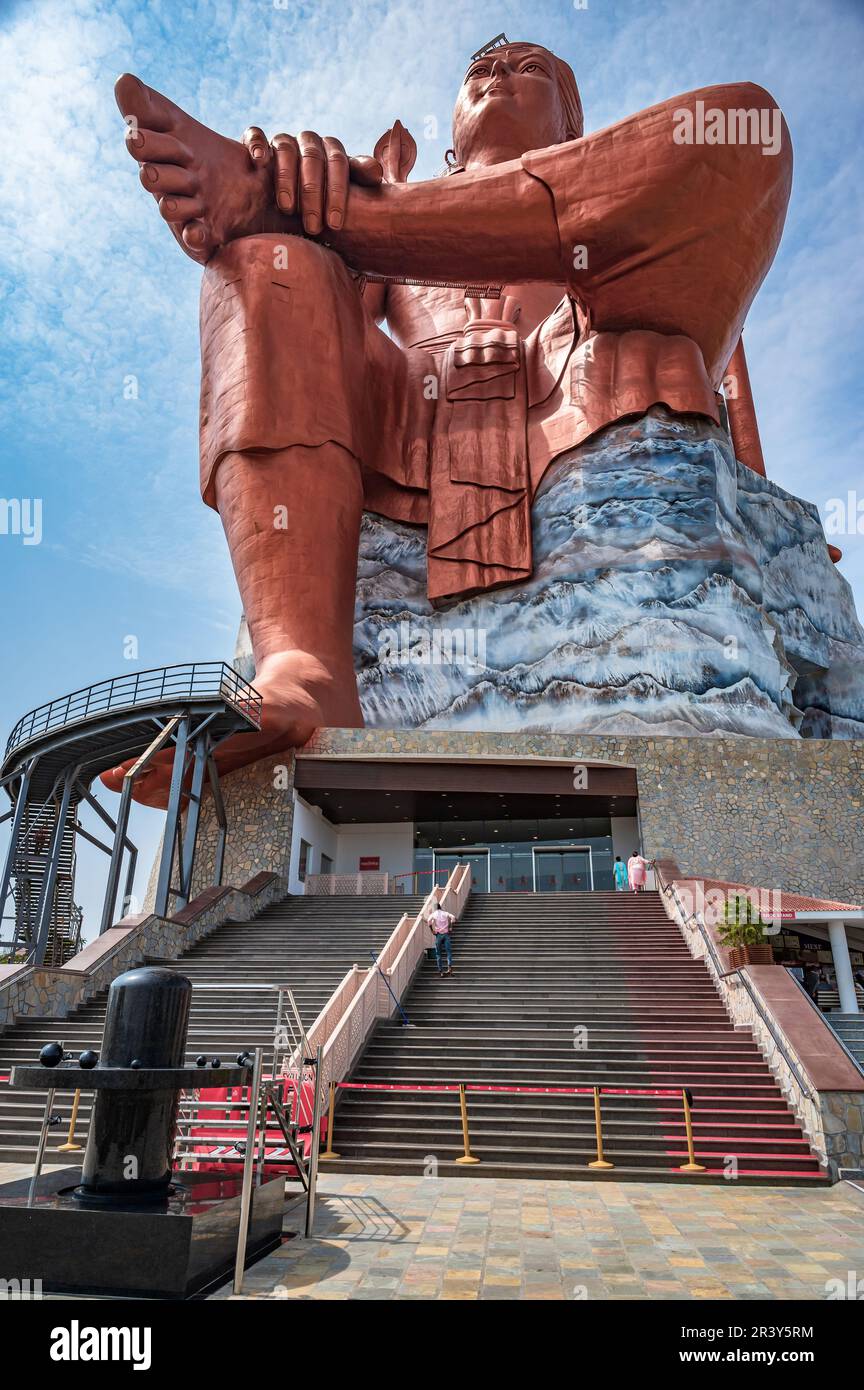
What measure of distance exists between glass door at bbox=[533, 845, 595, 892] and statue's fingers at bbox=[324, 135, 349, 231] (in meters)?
17.3

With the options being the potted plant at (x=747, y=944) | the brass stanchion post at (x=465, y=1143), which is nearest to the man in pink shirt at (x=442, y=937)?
the potted plant at (x=747, y=944)

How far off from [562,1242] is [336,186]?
2499cm

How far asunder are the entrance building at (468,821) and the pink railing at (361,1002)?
21.7 ft

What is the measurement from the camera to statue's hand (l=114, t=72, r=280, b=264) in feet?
74.7

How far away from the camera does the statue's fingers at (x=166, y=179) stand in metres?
22.9

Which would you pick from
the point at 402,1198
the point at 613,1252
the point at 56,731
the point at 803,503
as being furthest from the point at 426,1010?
the point at 803,503

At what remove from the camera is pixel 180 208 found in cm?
2352

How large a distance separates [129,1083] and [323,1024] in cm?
516

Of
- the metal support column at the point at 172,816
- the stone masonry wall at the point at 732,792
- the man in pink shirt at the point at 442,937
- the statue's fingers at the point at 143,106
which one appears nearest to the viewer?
the man in pink shirt at the point at 442,937

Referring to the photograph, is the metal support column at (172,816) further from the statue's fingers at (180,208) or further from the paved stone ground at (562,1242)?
the statue's fingers at (180,208)

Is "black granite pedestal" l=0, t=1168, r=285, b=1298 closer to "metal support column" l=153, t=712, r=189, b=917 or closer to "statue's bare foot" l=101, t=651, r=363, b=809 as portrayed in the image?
"metal support column" l=153, t=712, r=189, b=917

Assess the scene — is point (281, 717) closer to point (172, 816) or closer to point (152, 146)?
point (172, 816)

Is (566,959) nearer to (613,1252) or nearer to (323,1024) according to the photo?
(323,1024)
